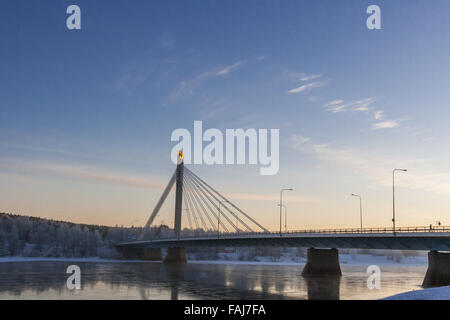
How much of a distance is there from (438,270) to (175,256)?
301ft

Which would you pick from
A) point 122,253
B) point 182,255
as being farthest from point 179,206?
point 122,253

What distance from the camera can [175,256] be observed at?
141 m

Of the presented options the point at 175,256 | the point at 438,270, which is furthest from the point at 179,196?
the point at 438,270

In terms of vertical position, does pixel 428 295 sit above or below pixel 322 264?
above

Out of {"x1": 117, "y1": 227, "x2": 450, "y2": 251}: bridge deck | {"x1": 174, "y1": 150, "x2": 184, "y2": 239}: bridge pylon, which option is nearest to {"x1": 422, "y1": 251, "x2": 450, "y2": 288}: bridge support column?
{"x1": 117, "y1": 227, "x2": 450, "y2": 251}: bridge deck

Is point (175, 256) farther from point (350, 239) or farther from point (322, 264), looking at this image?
point (350, 239)

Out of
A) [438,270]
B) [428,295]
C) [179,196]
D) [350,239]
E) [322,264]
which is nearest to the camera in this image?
[428,295]

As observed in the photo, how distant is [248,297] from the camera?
45.8m

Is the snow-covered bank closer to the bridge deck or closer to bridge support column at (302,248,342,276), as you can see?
the bridge deck

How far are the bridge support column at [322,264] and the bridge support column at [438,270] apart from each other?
25995mm

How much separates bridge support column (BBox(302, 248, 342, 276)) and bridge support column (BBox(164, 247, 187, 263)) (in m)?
60.0
